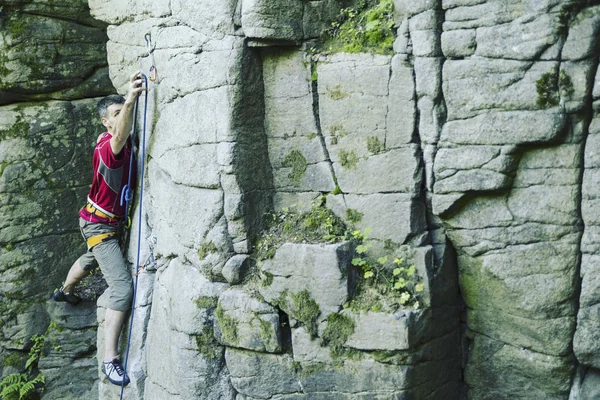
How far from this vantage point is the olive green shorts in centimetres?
814

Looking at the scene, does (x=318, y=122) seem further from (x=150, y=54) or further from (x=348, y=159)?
(x=150, y=54)

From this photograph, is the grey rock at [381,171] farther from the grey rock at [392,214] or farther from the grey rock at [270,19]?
the grey rock at [270,19]

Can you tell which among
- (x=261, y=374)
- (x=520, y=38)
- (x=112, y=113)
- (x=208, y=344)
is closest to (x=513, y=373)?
(x=261, y=374)

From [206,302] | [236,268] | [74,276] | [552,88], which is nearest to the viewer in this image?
[552,88]

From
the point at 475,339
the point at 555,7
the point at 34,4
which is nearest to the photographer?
the point at 555,7

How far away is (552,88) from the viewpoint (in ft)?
19.6

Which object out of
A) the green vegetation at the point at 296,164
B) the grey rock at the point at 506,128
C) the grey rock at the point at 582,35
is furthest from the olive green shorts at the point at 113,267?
the grey rock at the point at 582,35

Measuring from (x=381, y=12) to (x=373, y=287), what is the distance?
238 centimetres

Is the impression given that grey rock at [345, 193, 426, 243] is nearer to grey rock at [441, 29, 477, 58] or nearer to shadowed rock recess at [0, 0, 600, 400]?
shadowed rock recess at [0, 0, 600, 400]

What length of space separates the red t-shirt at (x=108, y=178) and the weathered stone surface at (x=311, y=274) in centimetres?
217

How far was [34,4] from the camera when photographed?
930 centimetres

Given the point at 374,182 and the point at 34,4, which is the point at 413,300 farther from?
the point at 34,4

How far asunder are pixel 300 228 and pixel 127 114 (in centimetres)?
211

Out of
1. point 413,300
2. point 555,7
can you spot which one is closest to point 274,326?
point 413,300
